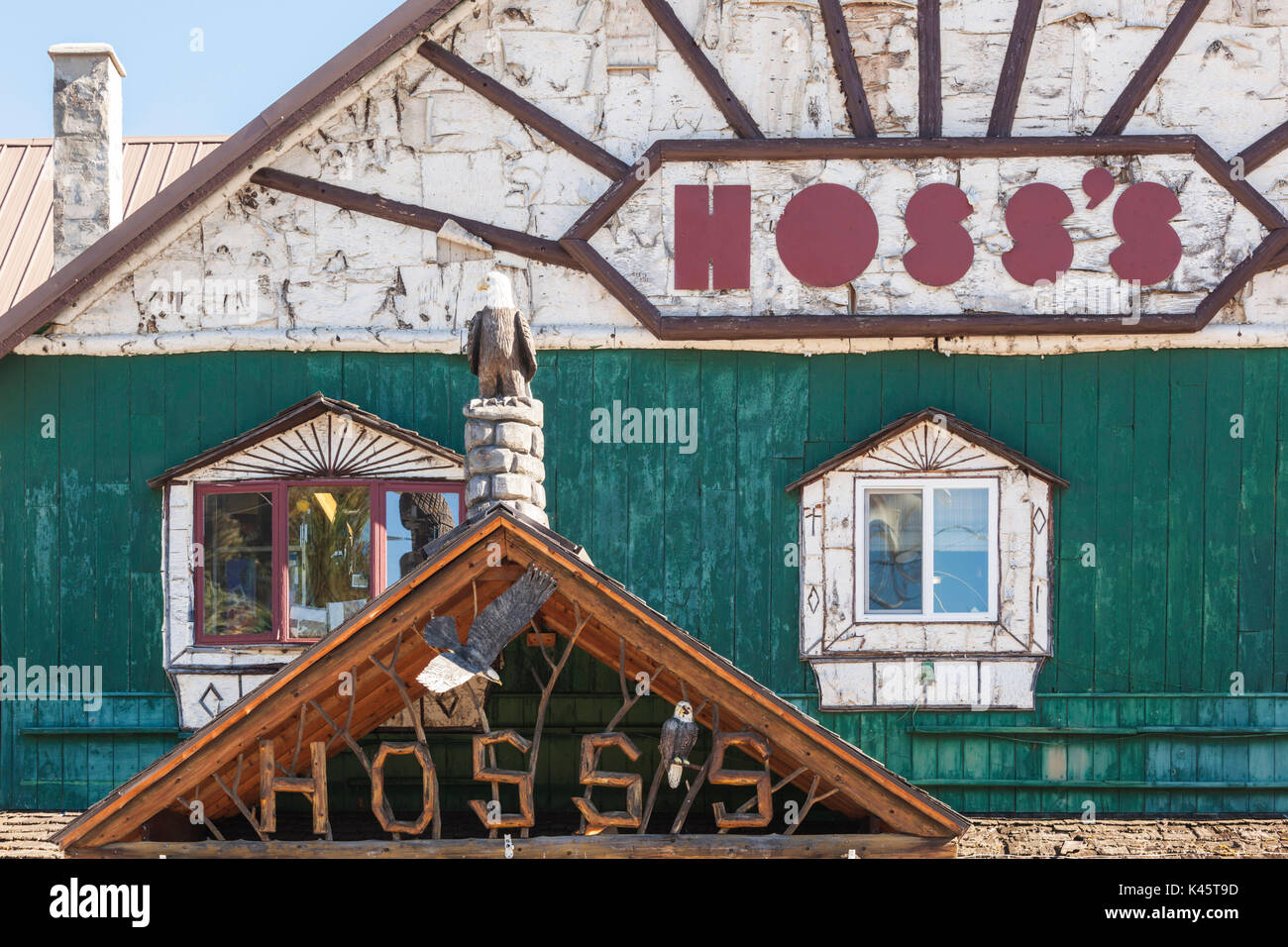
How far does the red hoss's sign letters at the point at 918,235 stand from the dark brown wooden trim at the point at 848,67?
1.80ft

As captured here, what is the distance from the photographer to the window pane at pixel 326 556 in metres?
10.4

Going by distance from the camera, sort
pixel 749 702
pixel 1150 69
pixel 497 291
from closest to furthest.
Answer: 1. pixel 749 702
2. pixel 497 291
3. pixel 1150 69

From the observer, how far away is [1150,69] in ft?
34.4

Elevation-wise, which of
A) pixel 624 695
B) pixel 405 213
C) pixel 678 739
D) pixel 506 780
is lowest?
pixel 506 780

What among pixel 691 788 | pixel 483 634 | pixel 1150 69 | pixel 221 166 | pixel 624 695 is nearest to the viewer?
pixel 483 634

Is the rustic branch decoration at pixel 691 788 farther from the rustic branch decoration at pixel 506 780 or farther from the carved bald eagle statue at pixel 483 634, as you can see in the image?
the carved bald eagle statue at pixel 483 634

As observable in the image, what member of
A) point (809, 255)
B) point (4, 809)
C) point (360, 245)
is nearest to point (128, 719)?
point (4, 809)

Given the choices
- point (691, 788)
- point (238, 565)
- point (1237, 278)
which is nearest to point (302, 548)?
point (238, 565)

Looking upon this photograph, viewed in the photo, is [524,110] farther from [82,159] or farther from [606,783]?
[606,783]

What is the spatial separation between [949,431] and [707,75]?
3.46 metres

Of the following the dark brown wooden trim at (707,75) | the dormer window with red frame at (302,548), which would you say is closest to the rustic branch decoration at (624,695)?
the dormer window with red frame at (302,548)

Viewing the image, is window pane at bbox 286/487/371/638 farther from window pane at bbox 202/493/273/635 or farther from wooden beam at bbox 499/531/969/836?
wooden beam at bbox 499/531/969/836

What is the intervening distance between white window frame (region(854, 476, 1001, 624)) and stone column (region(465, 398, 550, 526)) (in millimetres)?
3270

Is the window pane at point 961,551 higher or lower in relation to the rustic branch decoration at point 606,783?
higher
